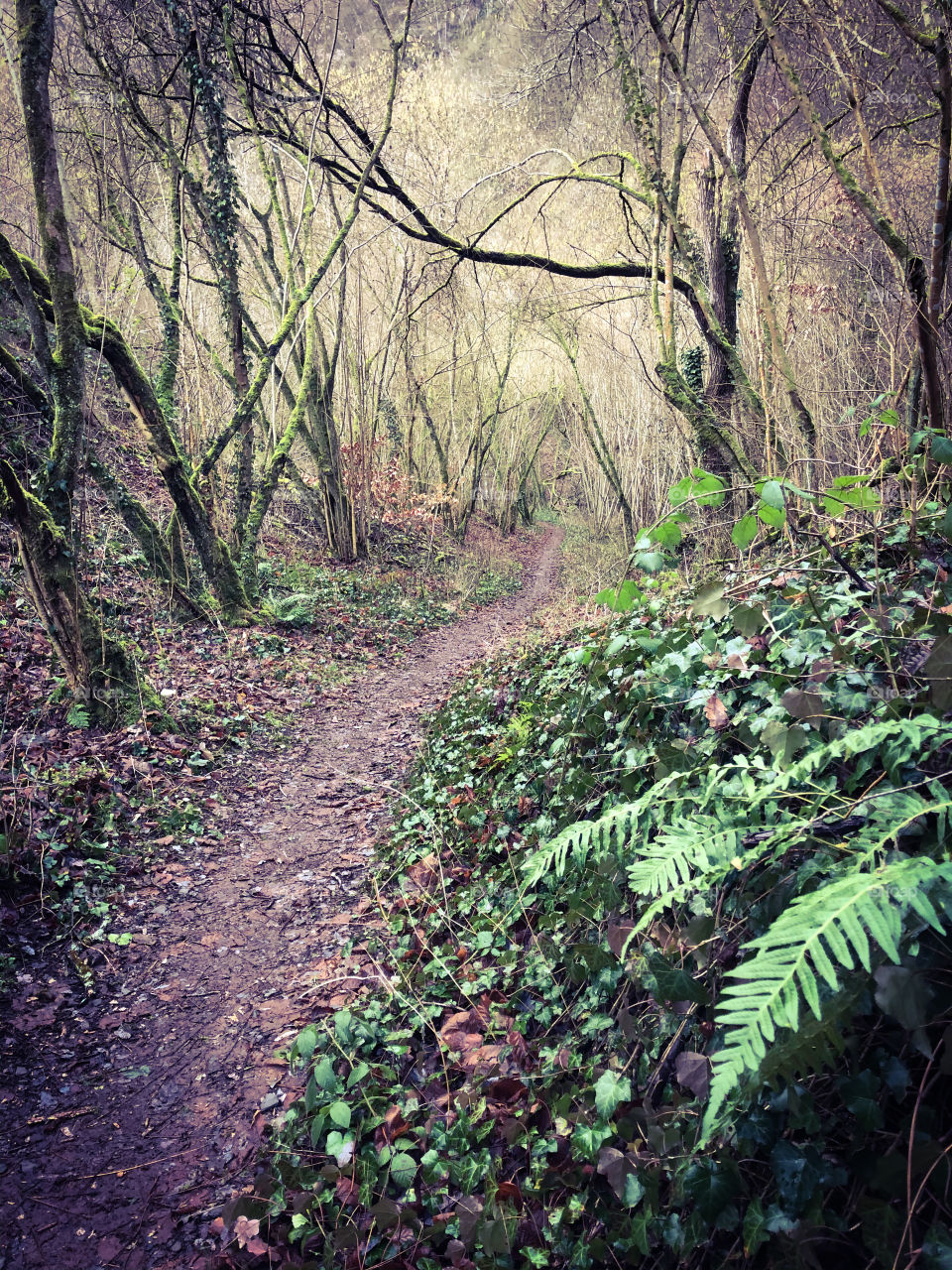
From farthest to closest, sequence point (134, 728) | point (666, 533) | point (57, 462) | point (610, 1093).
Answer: point (134, 728), point (57, 462), point (666, 533), point (610, 1093)

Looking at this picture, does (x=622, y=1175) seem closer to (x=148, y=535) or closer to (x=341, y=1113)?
(x=341, y=1113)

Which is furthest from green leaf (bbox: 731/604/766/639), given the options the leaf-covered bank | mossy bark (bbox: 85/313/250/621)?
mossy bark (bbox: 85/313/250/621)

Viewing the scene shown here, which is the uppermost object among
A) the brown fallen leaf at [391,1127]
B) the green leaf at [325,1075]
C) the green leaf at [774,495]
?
the green leaf at [774,495]

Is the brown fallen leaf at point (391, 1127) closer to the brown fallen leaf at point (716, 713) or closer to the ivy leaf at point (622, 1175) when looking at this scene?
the ivy leaf at point (622, 1175)

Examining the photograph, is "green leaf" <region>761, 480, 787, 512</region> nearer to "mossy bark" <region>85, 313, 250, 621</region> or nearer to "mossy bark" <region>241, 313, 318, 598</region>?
"mossy bark" <region>85, 313, 250, 621</region>

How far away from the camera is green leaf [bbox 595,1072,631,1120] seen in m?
1.66

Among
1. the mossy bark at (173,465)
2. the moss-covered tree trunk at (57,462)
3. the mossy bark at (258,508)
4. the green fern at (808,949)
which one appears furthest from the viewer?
the mossy bark at (258,508)

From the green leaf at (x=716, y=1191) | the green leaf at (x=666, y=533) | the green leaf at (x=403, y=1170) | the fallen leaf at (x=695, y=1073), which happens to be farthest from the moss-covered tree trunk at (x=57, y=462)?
the green leaf at (x=716, y=1191)

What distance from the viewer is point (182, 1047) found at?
2.90 metres

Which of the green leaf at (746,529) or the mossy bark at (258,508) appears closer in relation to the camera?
the green leaf at (746,529)

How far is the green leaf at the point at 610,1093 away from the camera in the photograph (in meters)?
1.66

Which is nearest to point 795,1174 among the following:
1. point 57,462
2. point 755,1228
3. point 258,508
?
point 755,1228

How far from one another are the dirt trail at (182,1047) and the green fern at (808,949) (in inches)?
85.7

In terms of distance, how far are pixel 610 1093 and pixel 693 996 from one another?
39 cm
